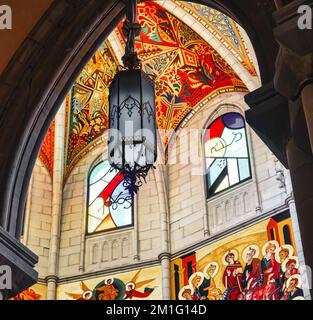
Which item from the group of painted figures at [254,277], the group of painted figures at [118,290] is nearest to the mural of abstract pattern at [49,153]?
the group of painted figures at [118,290]

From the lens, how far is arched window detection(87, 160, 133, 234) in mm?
13680

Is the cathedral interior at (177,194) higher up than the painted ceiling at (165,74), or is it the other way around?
the painted ceiling at (165,74)

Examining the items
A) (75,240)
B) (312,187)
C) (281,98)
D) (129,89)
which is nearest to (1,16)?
(129,89)

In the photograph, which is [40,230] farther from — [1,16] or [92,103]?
[1,16]

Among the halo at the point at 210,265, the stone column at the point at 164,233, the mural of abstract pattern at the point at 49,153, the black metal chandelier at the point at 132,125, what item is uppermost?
the mural of abstract pattern at the point at 49,153

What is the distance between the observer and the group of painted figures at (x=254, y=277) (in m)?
10.6

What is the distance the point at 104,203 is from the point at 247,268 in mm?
3741

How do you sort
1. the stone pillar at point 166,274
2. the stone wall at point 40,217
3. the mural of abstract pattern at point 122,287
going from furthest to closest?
the stone wall at point 40,217
the mural of abstract pattern at point 122,287
the stone pillar at point 166,274

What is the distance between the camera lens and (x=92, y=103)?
14.8 meters

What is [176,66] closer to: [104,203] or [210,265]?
[104,203]

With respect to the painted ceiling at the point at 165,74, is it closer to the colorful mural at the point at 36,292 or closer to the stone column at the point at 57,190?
the stone column at the point at 57,190

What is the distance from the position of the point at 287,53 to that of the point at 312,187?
2.30ft

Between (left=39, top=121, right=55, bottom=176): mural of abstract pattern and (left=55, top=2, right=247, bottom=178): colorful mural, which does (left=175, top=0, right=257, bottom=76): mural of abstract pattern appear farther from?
(left=39, top=121, right=55, bottom=176): mural of abstract pattern

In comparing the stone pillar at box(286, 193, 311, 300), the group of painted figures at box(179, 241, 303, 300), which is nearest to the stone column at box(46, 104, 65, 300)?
the group of painted figures at box(179, 241, 303, 300)
